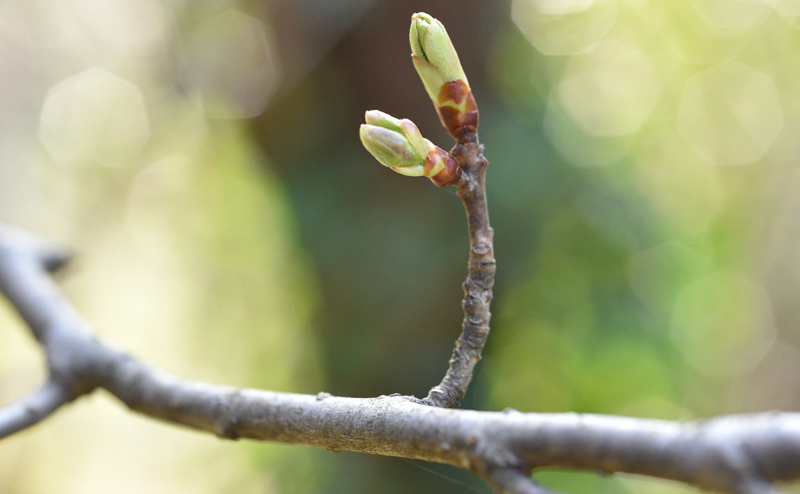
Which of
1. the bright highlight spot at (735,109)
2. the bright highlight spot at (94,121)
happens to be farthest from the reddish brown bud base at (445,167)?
the bright highlight spot at (94,121)

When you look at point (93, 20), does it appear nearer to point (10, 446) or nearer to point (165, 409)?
point (10, 446)

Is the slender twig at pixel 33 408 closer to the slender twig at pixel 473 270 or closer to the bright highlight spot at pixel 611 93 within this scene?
the slender twig at pixel 473 270

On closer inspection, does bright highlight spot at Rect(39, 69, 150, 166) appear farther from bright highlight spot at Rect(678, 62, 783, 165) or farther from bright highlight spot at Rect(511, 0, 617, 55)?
bright highlight spot at Rect(678, 62, 783, 165)

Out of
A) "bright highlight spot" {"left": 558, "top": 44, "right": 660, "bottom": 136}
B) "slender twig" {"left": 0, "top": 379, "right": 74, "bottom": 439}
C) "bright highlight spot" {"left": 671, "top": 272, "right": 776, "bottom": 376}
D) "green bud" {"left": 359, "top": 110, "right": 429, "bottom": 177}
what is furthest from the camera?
"bright highlight spot" {"left": 671, "top": 272, "right": 776, "bottom": 376}

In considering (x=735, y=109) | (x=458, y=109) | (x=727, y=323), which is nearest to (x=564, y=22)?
(x=735, y=109)

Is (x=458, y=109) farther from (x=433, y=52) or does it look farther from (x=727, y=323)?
(x=727, y=323)

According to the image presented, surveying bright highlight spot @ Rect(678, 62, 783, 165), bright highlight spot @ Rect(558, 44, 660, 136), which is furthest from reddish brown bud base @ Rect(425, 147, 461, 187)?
bright highlight spot @ Rect(678, 62, 783, 165)
